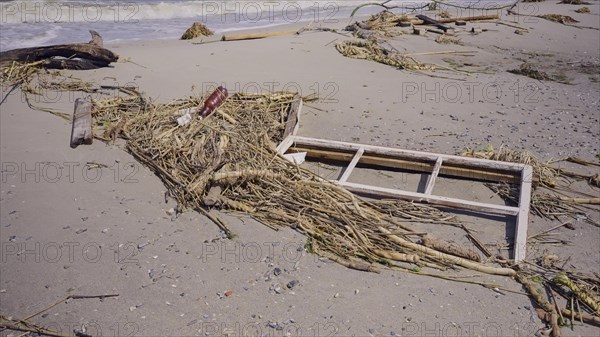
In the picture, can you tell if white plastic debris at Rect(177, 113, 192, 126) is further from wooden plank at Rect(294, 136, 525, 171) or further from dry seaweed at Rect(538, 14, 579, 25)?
dry seaweed at Rect(538, 14, 579, 25)

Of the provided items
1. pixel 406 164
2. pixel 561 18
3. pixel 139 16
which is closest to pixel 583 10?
pixel 561 18

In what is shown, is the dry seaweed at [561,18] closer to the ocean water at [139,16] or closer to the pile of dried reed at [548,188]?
the ocean water at [139,16]

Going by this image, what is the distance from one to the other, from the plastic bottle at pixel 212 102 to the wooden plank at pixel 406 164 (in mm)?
938

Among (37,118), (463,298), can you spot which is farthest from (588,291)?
(37,118)

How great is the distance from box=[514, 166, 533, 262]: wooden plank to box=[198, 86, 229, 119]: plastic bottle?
295 centimetres

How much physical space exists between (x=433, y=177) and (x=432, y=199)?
15.1 inches

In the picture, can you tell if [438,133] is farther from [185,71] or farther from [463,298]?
[185,71]

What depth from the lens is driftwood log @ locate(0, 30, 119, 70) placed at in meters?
7.13

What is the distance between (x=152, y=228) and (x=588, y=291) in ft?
9.32

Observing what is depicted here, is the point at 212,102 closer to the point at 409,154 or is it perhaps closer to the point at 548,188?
the point at 409,154

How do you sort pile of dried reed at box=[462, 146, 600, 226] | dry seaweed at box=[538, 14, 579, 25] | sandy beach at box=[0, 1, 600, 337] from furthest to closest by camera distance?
1. dry seaweed at box=[538, 14, 579, 25]
2. pile of dried reed at box=[462, 146, 600, 226]
3. sandy beach at box=[0, 1, 600, 337]

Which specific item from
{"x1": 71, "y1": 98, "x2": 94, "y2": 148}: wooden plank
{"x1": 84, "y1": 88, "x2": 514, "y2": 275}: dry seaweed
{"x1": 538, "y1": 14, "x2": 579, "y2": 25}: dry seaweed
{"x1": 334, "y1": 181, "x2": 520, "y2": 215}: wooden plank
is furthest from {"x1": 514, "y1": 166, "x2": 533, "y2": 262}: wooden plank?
{"x1": 538, "y1": 14, "x2": 579, "y2": 25}: dry seaweed

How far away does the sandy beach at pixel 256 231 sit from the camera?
3010mm

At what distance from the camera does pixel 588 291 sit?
323 cm
